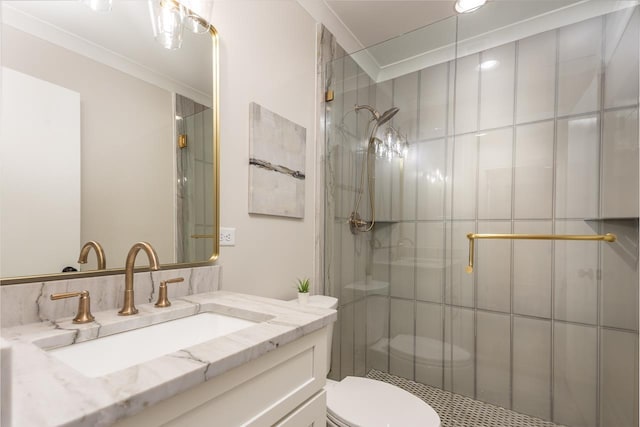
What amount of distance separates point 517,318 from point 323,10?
2.39 m

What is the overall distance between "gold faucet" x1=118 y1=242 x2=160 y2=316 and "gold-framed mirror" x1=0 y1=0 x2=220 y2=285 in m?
0.07

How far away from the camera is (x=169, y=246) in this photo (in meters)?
1.16

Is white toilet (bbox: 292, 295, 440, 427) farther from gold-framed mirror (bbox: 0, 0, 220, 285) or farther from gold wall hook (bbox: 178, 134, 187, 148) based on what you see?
gold wall hook (bbox: 178, 134, 187, 148)

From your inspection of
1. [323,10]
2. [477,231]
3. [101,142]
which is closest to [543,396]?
[477,231]

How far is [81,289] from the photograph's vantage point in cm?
89

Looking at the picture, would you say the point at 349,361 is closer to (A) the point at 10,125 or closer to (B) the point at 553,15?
(A) the point at 10,125

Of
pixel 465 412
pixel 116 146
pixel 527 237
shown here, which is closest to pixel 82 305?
pixel 116 146

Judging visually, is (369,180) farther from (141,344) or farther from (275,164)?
(141,344)

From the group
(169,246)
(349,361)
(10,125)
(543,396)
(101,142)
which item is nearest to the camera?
(10,125)

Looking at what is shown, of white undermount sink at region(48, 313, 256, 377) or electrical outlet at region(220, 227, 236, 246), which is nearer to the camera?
white undermount sink at region(48, 313, 256, 377)

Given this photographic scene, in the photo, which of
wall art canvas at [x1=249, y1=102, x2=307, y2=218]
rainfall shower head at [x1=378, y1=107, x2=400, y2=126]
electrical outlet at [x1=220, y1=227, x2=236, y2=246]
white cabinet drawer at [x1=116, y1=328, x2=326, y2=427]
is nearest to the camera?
white cabinet drawer at [x1=116, y1=328, x2=326, y2=427]

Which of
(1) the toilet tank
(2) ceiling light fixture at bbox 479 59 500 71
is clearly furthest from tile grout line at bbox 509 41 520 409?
(1) the toilet tank

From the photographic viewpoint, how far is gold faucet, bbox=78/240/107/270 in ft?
3.03

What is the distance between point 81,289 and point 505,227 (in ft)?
6.89
